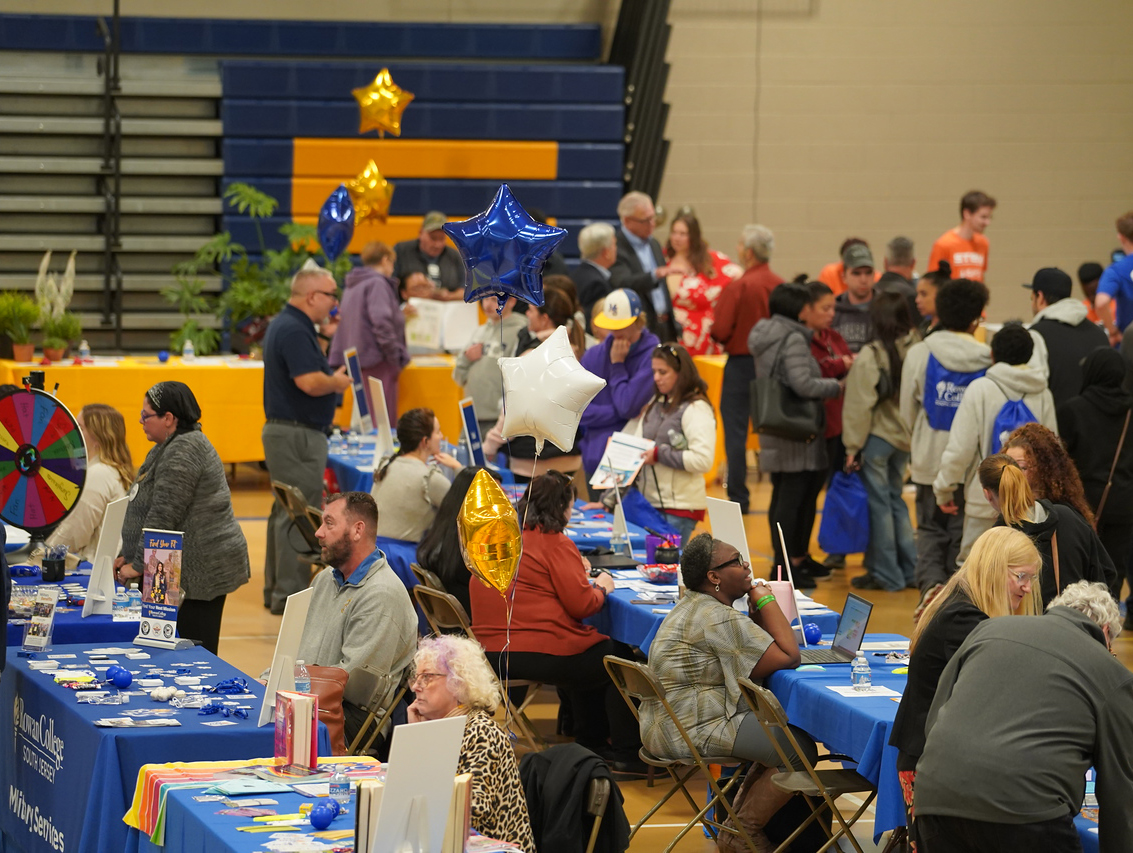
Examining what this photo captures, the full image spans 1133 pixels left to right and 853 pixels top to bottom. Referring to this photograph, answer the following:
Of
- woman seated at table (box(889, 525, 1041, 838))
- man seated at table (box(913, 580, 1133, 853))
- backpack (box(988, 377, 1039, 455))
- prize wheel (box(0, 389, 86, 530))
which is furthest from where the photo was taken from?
backpack (box(988, 377, 1039, 455))

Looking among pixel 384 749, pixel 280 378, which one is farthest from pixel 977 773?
pixel 280 378

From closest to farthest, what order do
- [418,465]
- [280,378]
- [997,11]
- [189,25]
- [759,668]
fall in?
1. [759,668]
2. [418,465]
3. [280,378]
4. [189,25]
5. [997,11]

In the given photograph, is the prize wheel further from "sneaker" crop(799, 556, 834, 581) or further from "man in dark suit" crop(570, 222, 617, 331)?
"man in dark suit" crop(570, 222, 617, 331)

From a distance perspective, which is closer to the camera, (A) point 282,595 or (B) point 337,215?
(A) point 282,595

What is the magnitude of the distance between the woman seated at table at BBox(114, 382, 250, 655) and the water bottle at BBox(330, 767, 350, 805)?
5.88 ft

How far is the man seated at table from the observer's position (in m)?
3.15

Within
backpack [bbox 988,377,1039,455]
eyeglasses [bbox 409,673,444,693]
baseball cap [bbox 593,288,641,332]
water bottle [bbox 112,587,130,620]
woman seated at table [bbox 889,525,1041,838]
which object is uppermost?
baseball cap [bbox 593,288,641,332]

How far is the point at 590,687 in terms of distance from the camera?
5.71m

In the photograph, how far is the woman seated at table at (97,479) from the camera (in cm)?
→ 625

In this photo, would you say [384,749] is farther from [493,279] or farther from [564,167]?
[564,167]

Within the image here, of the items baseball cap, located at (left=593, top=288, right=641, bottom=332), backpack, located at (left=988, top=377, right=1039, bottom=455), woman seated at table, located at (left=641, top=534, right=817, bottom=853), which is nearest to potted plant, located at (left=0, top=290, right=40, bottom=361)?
baseball cap, located at (left=593, top=288, right=641, bottom=332)

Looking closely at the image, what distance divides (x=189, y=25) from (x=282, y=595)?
7.34m

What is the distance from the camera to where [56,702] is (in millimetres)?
4285

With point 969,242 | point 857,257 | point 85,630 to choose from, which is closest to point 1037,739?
point 85,630
